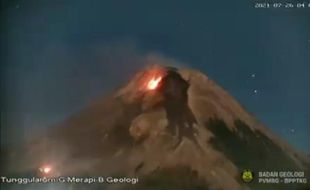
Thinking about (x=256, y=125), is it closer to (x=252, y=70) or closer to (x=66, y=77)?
(x=252, y=70)

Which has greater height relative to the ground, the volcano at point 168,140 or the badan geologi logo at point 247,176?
the volcano at point 168,140

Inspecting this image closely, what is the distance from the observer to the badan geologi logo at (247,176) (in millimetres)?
1062

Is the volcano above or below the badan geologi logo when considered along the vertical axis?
above

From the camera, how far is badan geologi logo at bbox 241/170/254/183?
3.49ft

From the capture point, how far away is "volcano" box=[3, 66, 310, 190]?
107 cm

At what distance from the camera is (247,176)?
3.49 feet

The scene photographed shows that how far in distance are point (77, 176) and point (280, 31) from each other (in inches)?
17.4

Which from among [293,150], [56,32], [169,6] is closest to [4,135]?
[56,32]

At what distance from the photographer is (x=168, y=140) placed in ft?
3.55

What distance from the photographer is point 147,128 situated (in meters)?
1.09

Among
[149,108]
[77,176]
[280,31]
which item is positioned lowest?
[77,176]

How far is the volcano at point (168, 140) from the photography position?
1068 mm

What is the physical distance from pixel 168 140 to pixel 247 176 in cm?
15

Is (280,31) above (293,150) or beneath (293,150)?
above
